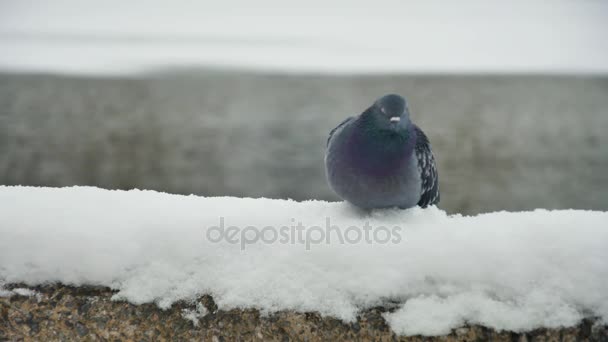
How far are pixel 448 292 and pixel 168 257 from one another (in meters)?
0.57

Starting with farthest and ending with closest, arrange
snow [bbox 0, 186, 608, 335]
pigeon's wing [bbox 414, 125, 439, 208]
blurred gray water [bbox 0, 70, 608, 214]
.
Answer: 1. blurred gray water [bbox 0, 70, 608, 214]
2. pigeon's wing [bbox 414, 125, 439, 208]
3. snow [bbox 0, 186, 608, 335]

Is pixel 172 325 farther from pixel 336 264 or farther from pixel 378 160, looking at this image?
pixel 378 160

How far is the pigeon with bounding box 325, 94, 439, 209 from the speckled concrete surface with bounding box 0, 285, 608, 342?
0.47 m

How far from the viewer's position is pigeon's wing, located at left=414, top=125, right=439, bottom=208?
4.90ft

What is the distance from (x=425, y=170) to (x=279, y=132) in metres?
2.09

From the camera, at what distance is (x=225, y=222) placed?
114cm

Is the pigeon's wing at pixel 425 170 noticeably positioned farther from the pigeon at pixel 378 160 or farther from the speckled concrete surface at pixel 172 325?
the speckled concrete surface at pixel 172 325

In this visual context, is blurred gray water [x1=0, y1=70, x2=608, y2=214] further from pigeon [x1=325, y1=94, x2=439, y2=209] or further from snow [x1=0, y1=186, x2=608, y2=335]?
snow [x1=0, y1=186, x2=608, y2=335]

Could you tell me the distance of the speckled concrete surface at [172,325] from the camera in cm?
97

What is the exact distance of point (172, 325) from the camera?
1.01 m

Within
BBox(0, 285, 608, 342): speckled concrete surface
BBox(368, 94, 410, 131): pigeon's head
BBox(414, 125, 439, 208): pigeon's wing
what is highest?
BBox(368, 94, 410, 131): pigeon's head

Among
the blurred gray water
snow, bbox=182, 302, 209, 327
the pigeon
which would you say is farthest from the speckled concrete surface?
the blurred gray water

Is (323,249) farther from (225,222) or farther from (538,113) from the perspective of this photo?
(538,113)

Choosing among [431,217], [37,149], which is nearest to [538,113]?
[431,217]
